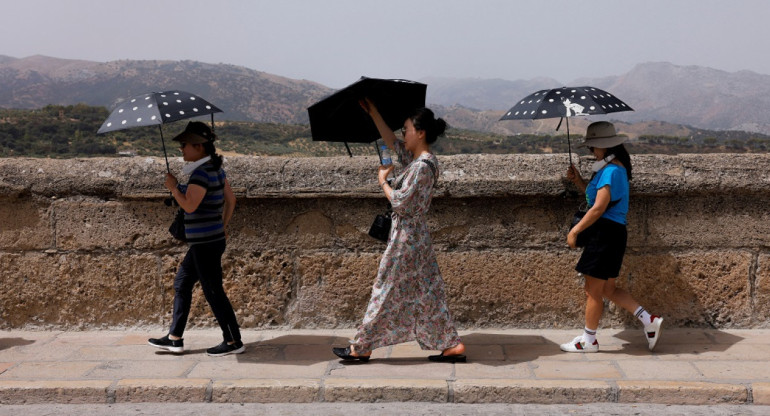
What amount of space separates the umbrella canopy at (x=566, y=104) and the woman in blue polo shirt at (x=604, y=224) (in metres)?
0.14

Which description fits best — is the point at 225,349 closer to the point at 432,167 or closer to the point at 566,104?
the point at 432,167

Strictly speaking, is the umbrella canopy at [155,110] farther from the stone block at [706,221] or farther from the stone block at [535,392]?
the stone block at [706,221]

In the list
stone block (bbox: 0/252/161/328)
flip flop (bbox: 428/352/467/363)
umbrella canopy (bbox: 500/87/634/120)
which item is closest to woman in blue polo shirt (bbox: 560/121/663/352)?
umbrella canopy (bbox: 500/87/634/120)

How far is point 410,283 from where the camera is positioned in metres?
4.42

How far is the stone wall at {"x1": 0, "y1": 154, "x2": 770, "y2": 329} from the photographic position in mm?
5125

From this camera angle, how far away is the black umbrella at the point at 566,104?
14.0 feet

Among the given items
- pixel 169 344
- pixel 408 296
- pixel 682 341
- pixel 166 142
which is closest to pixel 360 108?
pixel 408 296

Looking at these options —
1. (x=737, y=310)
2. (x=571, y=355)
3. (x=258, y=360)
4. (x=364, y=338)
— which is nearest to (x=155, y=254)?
(x=258, y=360)

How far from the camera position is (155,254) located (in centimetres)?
531

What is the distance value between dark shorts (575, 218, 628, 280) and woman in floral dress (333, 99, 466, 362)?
98 cm

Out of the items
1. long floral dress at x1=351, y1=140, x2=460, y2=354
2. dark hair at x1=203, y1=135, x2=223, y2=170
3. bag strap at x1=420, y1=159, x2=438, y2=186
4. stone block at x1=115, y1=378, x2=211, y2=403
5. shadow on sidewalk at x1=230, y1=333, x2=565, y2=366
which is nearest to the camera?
stone block at x1=115, y1=378, x2=211, y2=403

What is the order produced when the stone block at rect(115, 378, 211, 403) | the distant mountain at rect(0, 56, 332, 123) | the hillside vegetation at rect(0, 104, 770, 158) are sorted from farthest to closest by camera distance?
the distant mountain at rect(0, 56, 332, 123), the hillside vegetation at rect(0, 104, 770, 158), the stone block at rect(115, 378, 211, 403)

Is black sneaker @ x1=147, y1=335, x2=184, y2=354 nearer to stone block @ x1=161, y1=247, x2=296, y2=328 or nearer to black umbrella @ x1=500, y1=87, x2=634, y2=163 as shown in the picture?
stone block @ x1=161, y1=247, x2=296, y2=328

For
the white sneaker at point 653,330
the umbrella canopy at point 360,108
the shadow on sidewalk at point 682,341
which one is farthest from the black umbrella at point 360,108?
the shadow on sidewalk at point 682,341
